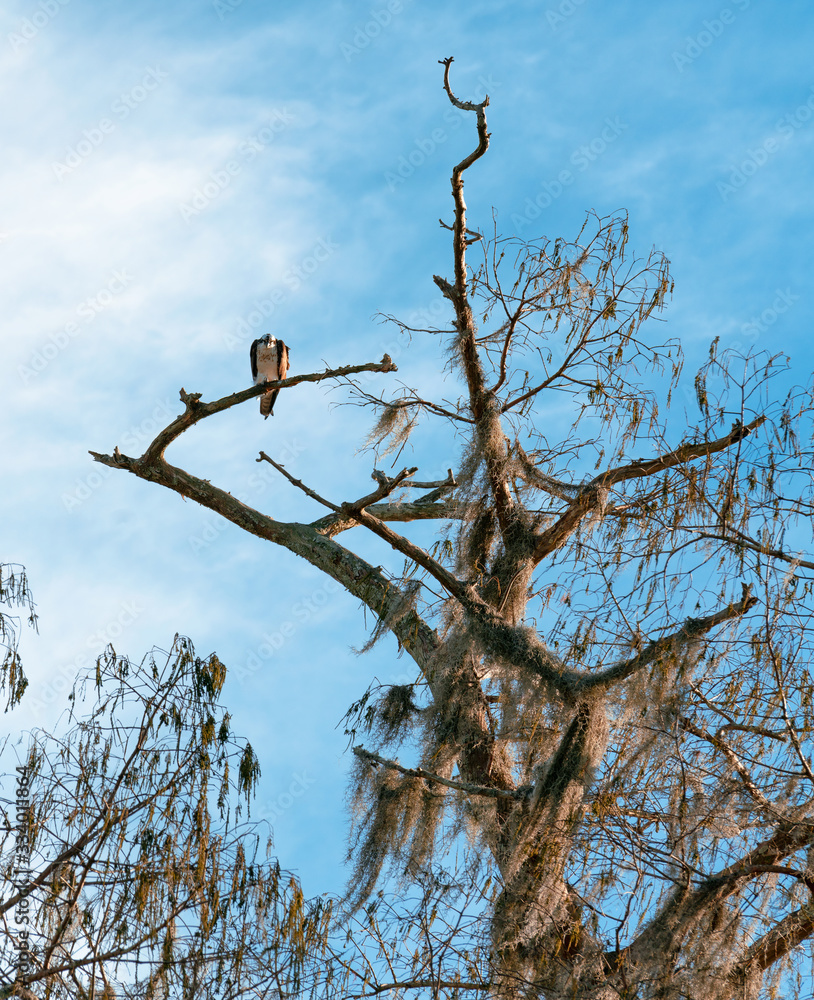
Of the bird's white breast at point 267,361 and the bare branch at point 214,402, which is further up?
the bird's white breast at point 267,361

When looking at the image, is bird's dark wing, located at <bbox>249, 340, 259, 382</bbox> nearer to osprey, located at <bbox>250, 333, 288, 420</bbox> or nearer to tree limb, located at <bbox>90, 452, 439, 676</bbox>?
osprey, located at <bbox>250, 333, 288, 420</bbox>

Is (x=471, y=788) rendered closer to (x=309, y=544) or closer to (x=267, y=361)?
(x=309, y=544)

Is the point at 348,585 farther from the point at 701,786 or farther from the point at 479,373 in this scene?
the point at 701,786

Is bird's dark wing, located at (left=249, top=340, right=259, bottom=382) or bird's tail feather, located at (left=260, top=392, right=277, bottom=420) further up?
bird's dark wing, located at (left=249, top=340, right=259, bottom=382)

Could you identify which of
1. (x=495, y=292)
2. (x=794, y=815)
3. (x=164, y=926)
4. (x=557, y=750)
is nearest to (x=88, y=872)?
(x=164, y=926)

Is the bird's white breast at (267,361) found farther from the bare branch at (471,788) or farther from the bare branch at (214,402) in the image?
the bare branch at (471,788)

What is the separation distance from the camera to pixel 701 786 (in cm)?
424

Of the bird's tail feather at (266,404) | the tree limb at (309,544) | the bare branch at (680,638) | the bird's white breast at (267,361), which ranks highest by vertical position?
the bird's white breast at (267,361)

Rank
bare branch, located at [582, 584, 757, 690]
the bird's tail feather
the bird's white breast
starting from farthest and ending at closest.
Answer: the bird's white breast < the bird's tail feather < bare branch, located at [582, 584, 757, 690]

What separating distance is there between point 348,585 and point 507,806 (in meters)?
1.85

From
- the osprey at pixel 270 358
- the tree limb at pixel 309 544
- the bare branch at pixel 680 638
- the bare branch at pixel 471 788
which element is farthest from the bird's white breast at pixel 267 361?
the bare branch at pixel 680 638

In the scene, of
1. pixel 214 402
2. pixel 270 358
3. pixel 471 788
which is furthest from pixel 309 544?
pixel 270 358

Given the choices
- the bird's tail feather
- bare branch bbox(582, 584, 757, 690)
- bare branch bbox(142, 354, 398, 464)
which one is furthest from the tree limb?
the bird's tail feather

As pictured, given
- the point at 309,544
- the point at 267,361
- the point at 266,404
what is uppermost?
the point at 267,361
